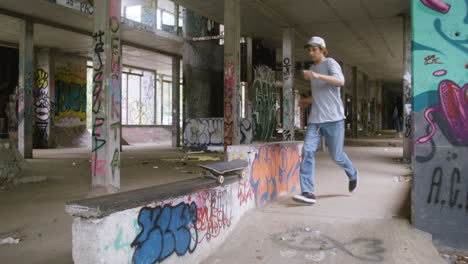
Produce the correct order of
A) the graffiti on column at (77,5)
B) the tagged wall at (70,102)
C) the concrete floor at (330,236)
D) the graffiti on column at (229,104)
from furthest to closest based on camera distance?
the tagged wall at (70,102) < the graffiti on column at (77,5) < the graffiti on column at (229,104) < the concrete floor at (330,236)

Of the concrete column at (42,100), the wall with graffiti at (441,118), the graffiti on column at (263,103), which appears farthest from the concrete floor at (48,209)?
the concrete column at (42,100)

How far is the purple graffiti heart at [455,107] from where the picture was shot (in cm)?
329

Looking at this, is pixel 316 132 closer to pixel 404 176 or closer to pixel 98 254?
pixel 98 254

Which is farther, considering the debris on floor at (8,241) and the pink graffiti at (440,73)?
the debris on floor at (8,241)

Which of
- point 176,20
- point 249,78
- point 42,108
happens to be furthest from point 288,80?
point 42,108

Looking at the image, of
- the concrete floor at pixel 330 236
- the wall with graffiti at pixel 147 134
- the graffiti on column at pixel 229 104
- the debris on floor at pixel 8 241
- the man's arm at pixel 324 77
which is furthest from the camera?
the wall with graffiti at pixel 147 134

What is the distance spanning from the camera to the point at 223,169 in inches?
138

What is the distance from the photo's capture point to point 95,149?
646cm

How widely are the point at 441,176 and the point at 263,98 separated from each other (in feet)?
51.0

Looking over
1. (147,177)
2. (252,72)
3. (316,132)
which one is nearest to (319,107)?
(316,132)

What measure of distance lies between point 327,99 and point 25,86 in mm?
12114

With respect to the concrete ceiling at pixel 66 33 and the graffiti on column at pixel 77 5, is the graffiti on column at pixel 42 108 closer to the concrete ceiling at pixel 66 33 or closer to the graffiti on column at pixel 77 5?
the concrete ceiling at pixel 66 33

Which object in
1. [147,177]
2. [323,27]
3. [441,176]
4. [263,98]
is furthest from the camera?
[263,98]

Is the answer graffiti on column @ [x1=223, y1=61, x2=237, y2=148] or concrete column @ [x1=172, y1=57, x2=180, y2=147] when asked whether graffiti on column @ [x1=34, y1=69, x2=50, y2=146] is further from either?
graffiti on column @ [x1=223, y1=61, x2=237, y2=148]
